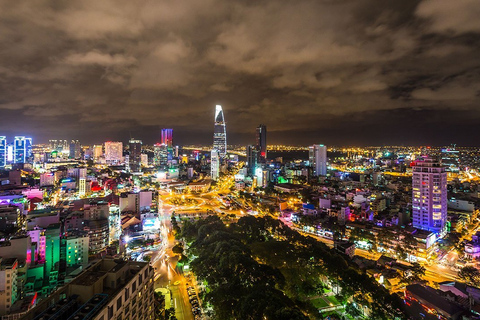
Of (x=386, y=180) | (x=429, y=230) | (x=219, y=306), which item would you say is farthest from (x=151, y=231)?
(x=386, y=180)

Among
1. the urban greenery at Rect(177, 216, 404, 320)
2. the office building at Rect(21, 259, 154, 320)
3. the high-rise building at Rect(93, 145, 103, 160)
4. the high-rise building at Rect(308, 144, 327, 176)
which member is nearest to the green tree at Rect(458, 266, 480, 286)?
the urban greenery at Rect(177, 216, 404, 320)

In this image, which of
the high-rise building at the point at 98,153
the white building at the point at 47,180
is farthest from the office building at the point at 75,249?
the high-rise building at the point at 98,153

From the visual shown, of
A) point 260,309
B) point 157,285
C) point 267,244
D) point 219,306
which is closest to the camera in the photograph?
point 260,309

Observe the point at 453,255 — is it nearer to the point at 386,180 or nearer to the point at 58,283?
the point at 58,283

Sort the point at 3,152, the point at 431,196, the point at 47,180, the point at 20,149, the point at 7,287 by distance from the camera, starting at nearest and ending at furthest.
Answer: the point at 7,287, the point at 431,196, the point at 47,180, the point at 3,152, the point at 20,149

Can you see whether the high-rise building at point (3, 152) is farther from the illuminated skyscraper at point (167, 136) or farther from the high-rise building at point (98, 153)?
the illuminated skyscraper at point (167, 136)

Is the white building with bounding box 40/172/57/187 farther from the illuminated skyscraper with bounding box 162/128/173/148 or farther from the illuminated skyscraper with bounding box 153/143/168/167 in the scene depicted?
the illuminated skyscraper with bounding box 162/128/173/148

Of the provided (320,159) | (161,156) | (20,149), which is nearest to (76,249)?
(320,159)

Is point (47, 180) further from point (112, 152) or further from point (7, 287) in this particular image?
point (112, 152)
